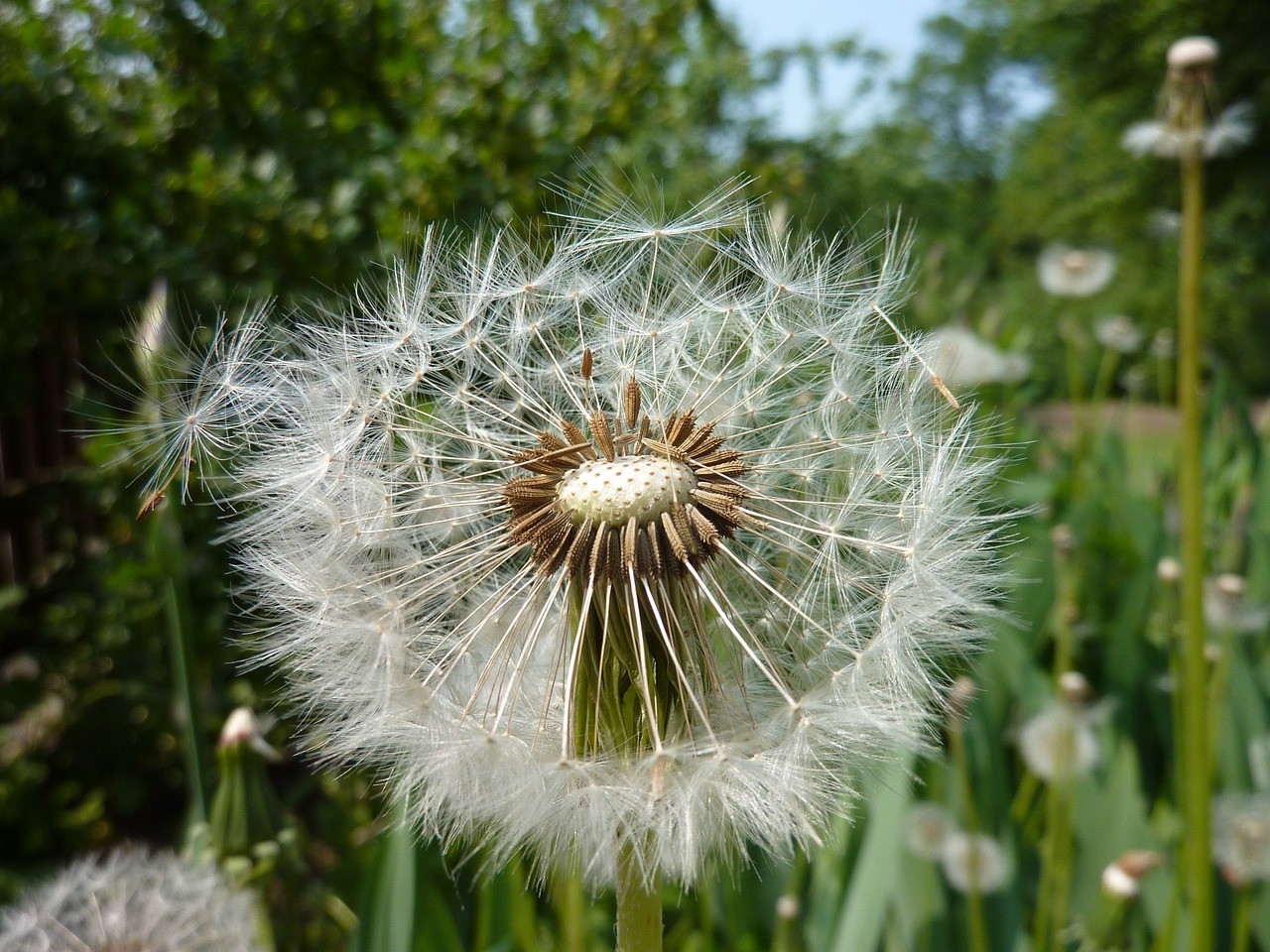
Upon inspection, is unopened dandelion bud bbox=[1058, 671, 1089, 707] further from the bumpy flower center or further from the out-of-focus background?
the bumpy flower center

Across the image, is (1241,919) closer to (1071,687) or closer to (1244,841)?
(1244,841)

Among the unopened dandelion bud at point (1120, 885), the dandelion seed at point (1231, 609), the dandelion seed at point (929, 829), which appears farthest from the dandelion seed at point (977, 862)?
the dandelion seed at point (1231, 609)

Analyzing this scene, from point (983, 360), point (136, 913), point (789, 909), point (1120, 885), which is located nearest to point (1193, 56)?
point (1120, 885)

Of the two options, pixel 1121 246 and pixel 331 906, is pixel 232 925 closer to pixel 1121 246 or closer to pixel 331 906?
pixel 331 906

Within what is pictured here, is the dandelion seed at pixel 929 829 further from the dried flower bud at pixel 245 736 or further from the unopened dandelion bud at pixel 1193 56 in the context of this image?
the unopened dandelion bud at pixel 1193 56

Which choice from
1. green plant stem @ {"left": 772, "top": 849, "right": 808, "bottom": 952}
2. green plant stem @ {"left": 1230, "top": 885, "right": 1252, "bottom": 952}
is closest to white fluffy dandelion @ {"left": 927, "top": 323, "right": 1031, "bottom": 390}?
green plant stem @ {"left": 1230, "top": 885, "right": 1252, "bottom": 952}
